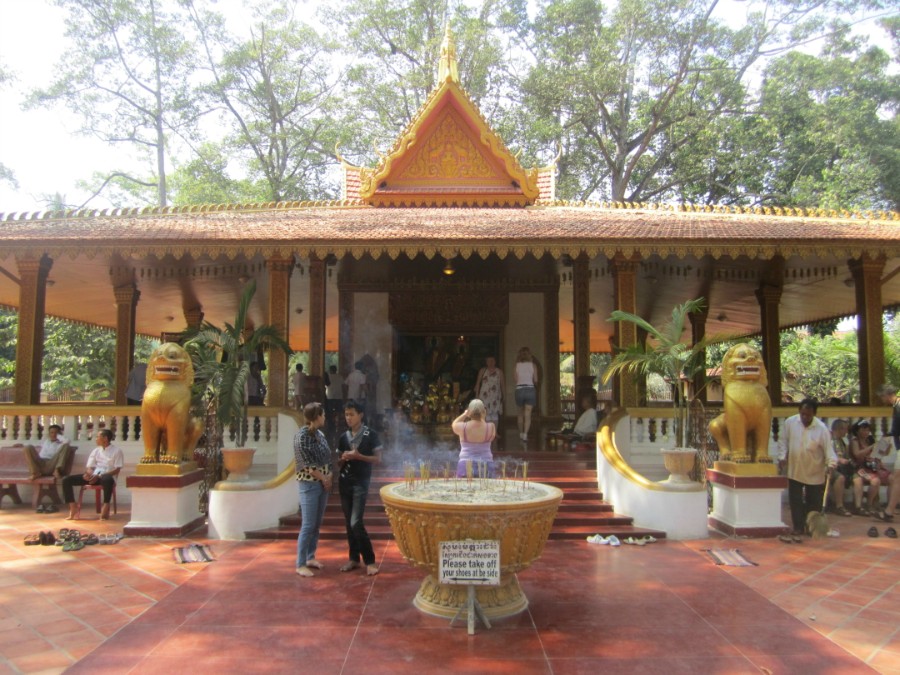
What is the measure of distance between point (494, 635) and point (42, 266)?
816 centimetres

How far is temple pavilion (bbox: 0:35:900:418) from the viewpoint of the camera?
822cm

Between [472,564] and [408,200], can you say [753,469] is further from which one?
[408,200]

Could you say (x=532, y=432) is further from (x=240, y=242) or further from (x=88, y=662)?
(x=88, y=662)

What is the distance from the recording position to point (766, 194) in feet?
79.8

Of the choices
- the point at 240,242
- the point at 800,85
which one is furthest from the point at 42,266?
the point at 800,85

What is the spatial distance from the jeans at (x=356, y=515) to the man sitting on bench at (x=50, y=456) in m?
4.70

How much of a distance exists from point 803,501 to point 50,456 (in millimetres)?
8693

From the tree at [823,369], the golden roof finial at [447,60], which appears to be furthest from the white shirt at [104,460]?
the tree at [823,369]

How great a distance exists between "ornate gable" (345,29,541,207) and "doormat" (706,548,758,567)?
758cm

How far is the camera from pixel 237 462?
277 inches

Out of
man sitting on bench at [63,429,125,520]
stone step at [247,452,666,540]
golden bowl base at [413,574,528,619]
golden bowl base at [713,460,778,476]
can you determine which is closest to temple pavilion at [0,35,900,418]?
stone step at [247,452,666,540]

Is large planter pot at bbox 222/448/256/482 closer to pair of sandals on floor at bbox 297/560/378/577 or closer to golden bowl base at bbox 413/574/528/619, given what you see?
pair of sandals on floor at bbox 297/560/378/577

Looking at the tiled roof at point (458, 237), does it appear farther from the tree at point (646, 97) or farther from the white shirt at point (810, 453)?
the tree at point (646, 97)

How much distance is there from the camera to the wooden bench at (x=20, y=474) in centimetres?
813
